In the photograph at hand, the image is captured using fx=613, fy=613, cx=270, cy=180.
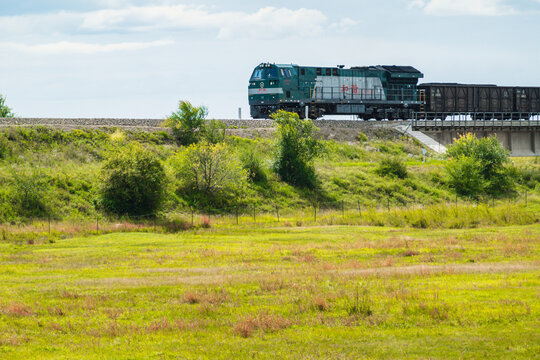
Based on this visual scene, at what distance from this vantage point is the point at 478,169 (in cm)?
6175

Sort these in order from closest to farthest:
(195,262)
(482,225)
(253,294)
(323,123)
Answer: (253,294), (195,262), (482,225), (323,123)

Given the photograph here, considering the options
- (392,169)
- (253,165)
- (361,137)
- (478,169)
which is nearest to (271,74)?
(361,137)

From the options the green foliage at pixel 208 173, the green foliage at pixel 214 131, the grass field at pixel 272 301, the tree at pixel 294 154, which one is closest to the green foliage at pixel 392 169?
the tree at pixel 294 154

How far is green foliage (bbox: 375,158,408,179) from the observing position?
61.2 m

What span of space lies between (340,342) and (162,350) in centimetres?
403

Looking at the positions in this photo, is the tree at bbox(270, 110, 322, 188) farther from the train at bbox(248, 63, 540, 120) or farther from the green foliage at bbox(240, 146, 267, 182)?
the train at bbox(248, 63, 540, 120)

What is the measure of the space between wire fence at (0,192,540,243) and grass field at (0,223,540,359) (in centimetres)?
514

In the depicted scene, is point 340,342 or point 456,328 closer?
point 340,342

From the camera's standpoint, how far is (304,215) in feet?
154

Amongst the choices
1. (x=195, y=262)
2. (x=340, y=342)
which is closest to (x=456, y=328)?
(x=340, y=342)

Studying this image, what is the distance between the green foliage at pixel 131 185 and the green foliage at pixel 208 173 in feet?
18.8

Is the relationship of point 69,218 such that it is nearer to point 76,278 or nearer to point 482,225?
point 76,278

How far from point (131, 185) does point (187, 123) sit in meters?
20.6

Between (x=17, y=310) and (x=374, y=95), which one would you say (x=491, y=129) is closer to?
(x=374, y=95)
